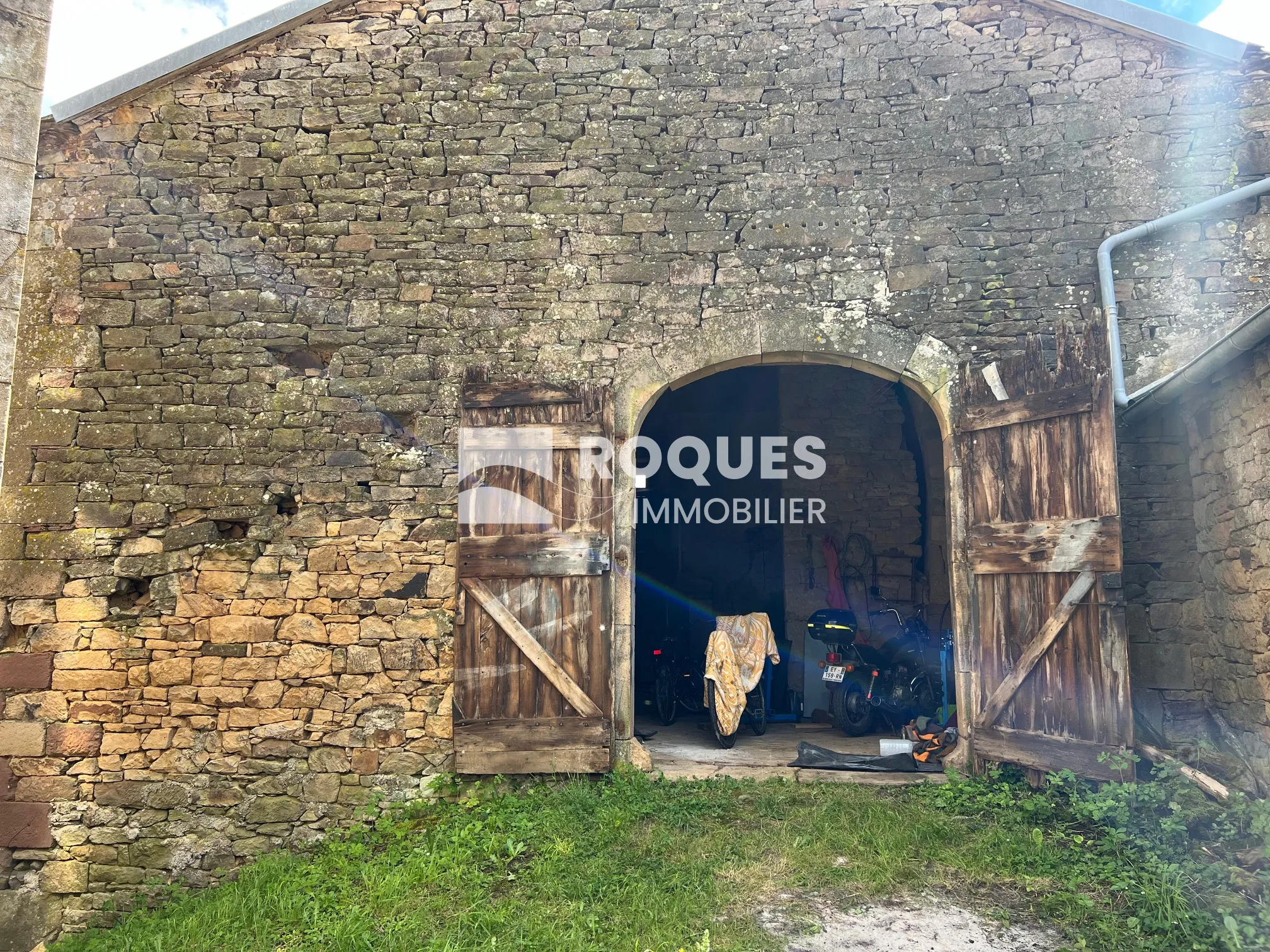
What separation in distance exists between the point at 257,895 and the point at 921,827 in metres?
3.40

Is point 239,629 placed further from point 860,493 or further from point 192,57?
point 860,493

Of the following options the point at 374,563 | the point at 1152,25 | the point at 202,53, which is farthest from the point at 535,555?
the point at 1152,25

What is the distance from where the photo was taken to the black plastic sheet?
17.0 ft

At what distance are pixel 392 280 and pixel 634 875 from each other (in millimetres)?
3668

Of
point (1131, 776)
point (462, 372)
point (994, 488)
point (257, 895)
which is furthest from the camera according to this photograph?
point (462, 372)

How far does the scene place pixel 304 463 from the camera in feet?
17.5

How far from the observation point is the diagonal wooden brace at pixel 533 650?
16.4 ft

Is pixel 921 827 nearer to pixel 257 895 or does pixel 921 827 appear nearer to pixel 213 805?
pixel 257 895

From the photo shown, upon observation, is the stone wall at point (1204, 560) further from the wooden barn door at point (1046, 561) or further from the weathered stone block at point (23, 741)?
the weathered stone block at point (23, 741)

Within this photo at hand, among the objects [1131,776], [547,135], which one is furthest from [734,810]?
[547,135]

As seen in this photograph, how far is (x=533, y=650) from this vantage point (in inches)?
198

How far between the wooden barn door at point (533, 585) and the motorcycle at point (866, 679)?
2384mm

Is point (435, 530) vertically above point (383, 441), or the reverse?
point (383, 441)

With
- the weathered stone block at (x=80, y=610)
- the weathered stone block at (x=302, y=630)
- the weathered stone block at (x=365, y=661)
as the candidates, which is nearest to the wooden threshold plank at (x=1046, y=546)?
the weathered stone block at (x=365, y=661)
